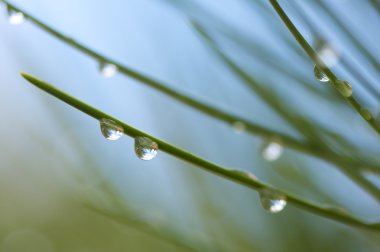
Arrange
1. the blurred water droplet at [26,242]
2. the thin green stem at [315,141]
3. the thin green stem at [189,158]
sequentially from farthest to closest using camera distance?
the blurred water droplet at [26,242], the thin green stem at [315,141], the thin green stem at [189,158]

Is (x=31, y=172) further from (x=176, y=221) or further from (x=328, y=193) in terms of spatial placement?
(x=328, y=193)

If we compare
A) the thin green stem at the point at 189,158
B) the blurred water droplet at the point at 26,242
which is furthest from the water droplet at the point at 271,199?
the blurred water droplet at the point at 26,242

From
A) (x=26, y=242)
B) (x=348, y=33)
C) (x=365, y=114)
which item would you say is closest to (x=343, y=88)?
(x=365, y=114)

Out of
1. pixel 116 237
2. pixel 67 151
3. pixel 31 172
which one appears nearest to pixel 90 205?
pixel 67 151

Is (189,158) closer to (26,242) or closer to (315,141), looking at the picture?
(315,141)

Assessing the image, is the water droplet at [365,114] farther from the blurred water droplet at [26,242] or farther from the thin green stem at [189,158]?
the blurred water droplet at [26,242]

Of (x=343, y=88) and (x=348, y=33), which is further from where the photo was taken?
(x=348, y=33)

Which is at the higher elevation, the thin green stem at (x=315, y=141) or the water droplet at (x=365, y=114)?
the thin green stem at (x=315, y=141)

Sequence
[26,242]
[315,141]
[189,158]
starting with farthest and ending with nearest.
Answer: [26,242] → [315,141] → [189,158]
